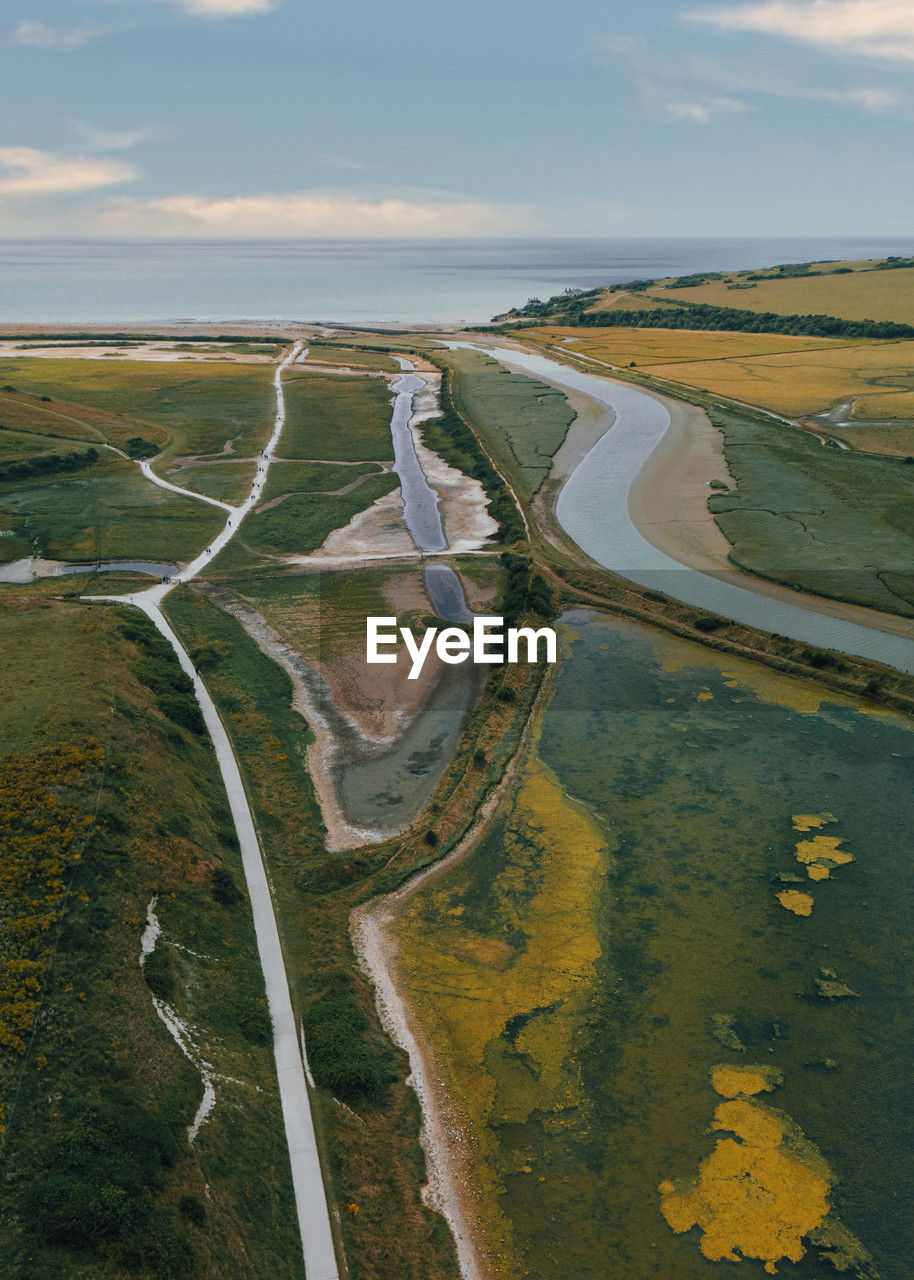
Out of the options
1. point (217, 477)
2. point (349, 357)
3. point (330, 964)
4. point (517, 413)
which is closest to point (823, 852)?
point (330, 964)

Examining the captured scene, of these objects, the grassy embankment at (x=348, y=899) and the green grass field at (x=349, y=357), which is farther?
the green grass field at (x=349, y=357)

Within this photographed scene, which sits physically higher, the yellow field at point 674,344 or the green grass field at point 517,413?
the yellow field at point 674,344

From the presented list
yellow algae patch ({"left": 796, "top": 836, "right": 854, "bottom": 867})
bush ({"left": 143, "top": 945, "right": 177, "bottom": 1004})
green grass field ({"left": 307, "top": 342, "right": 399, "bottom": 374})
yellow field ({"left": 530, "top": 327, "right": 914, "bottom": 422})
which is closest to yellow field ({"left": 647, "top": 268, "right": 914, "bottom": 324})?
yellow field ({"left": 530, "top": 327, "right": 914, "bottom": 422})

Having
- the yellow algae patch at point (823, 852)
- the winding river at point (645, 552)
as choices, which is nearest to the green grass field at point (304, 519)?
the winding river at point (645, 552)

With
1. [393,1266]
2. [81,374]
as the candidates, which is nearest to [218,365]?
[81,374]

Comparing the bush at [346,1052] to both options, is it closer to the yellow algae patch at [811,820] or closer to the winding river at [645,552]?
the yellow algae patch at [811,820]

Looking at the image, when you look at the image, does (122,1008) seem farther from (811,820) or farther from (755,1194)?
(811,820)
